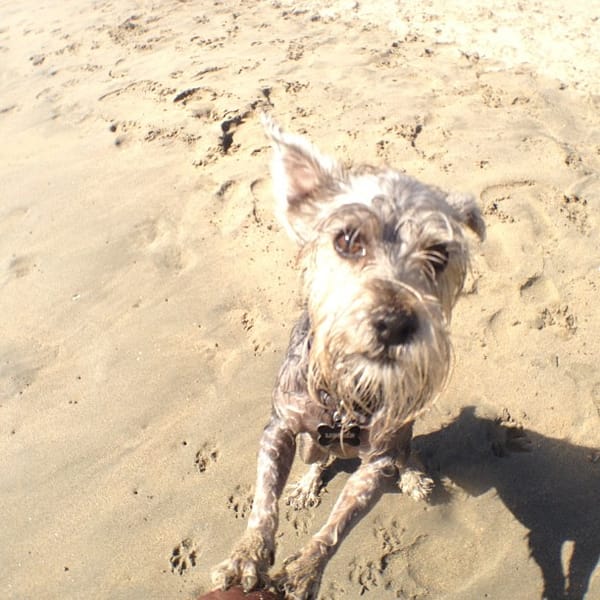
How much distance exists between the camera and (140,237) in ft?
21.0

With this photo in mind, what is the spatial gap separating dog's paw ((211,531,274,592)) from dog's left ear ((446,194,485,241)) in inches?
82.8

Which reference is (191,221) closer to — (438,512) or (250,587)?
(438,512)

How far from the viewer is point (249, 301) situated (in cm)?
561

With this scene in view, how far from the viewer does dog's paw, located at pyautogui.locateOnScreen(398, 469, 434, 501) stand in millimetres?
4152

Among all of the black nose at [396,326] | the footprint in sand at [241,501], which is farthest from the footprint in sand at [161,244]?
the black nose at [396,326]

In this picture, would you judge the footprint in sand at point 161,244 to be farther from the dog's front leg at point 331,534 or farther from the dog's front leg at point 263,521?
the dog's front leg at point 331,534

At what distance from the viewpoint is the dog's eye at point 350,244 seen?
2.98 metres

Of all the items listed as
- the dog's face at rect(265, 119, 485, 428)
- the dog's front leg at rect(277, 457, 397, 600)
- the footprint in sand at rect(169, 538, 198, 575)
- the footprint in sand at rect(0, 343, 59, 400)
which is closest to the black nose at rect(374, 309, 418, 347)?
the dog's face at rect(265, 119, 485, 428)

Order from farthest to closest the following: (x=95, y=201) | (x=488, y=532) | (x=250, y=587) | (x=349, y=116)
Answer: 1. (x=349, y=116)
2. (x=95, y=201)
3. (x=488, y=532)
4. (x=250, y=587)

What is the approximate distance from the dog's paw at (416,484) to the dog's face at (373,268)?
132 cm

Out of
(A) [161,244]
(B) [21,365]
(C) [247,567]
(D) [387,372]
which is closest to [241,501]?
(C) [247,567]

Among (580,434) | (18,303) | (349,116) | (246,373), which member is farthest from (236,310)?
(349,116)

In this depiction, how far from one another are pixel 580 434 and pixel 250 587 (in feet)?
9.38

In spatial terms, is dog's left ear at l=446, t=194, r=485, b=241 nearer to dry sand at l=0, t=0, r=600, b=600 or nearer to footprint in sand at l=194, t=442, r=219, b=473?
dry sand at l=0, t=0, r=600, b=600
